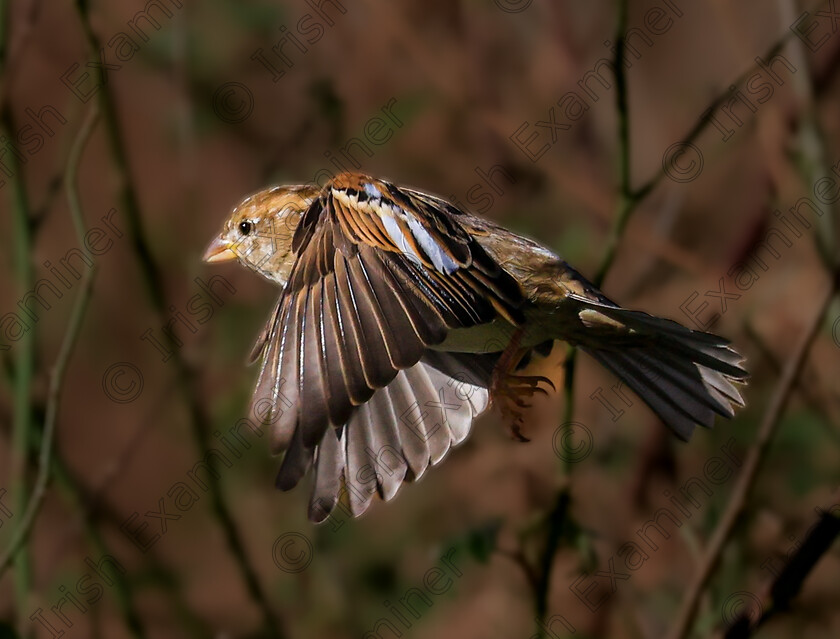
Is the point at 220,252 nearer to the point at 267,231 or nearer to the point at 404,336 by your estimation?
the point at 267,231

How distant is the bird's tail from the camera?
297 cm

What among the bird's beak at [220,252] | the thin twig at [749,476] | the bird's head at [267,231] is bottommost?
the bird's beak at [220,252]

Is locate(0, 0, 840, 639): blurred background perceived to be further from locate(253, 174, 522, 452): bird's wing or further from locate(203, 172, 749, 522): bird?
locate(253, 174, 522, 452): bird's wing

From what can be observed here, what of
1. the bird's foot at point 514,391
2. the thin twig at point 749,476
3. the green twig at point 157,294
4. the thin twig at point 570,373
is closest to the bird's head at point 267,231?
the green twig at point 157,294

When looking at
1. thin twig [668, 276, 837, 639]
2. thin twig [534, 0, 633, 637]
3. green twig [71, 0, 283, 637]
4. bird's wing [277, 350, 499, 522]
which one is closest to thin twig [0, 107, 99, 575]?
green twig [71, 0, 283, 637]

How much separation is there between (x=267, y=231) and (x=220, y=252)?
168 millimetres

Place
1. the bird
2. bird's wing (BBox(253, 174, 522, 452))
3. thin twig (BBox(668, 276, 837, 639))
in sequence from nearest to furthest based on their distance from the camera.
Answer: bird's wing (BBox(253, 174, 522, 452))
the bird
thin twig (BBox(668, 276, 837, 639))

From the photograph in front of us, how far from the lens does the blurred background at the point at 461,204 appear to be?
11.5ft

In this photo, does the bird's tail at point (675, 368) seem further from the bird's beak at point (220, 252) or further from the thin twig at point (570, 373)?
the bird's beak at point (220, 252)

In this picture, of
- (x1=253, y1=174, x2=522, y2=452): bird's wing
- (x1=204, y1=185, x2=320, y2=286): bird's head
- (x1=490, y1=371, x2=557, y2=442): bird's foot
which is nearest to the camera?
(x1=253, y1=174, x2=522, y2=452): bird's wing

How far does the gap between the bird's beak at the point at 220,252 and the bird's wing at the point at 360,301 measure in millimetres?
468

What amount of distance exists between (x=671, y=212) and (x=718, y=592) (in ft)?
5.63

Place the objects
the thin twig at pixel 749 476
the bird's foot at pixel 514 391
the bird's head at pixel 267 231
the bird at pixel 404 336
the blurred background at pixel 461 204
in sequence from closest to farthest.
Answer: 1. the bird at pixel 404 336
2. the thin twig at pixel 749 476
3. the bird's foot at pixel 514 391
4. the bird's head at pixel 267 231
5. the blurred background at pixel 461 204

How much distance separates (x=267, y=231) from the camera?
10.8 ft
